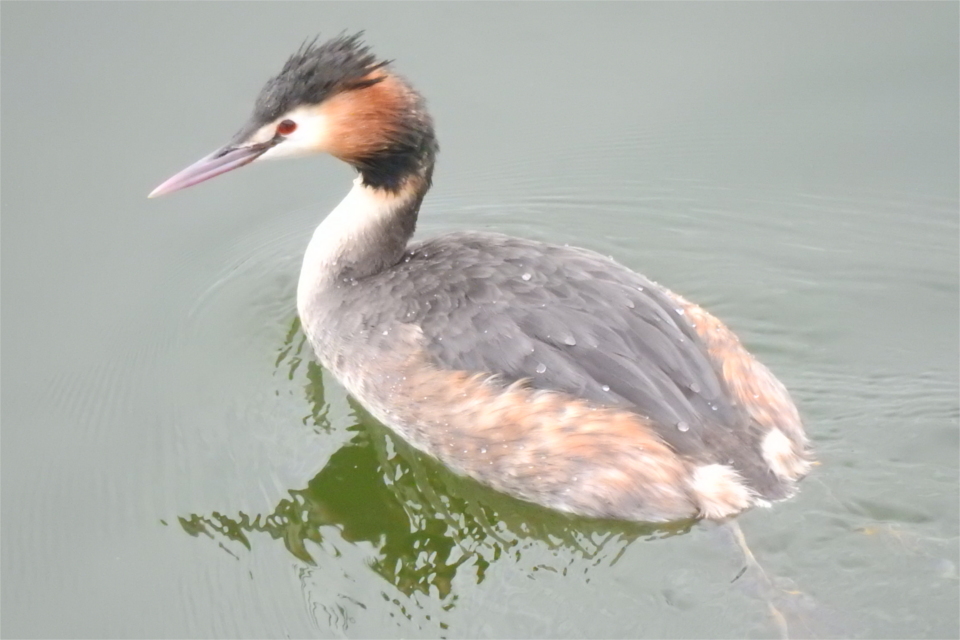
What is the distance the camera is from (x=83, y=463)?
5.61 meters

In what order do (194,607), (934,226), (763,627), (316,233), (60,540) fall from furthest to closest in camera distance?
(934,226)
(316,233)
(60,540)
(194,607)
(763,627)

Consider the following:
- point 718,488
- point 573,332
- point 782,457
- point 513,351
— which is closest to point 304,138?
point 513,351

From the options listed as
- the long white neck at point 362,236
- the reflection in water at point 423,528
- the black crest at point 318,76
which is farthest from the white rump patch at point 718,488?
the black crest at point 318,76

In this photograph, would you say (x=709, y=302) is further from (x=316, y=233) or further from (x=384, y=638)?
(x=384, y=638)

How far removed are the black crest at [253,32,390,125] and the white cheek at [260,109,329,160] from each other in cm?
7

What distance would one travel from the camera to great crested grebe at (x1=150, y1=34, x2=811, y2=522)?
4.77 meters

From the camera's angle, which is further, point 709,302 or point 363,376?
point 709,302

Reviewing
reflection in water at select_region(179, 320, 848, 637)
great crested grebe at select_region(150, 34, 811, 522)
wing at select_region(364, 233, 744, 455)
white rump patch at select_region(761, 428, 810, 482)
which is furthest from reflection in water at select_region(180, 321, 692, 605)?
wing at select_region(364, 233, 744, 455)

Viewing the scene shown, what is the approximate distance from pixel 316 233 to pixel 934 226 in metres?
3.29

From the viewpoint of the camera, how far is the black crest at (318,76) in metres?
5.10

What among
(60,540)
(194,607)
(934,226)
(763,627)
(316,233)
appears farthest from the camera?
(934,226)

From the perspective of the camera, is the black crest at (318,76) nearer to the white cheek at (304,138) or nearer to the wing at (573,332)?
the white cheek at (304,138)

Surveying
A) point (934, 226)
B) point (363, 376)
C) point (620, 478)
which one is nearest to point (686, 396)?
point (620, 478)

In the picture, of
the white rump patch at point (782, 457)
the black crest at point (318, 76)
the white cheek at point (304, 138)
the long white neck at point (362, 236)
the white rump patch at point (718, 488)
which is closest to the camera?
the white rump patch at point (718, 488)
